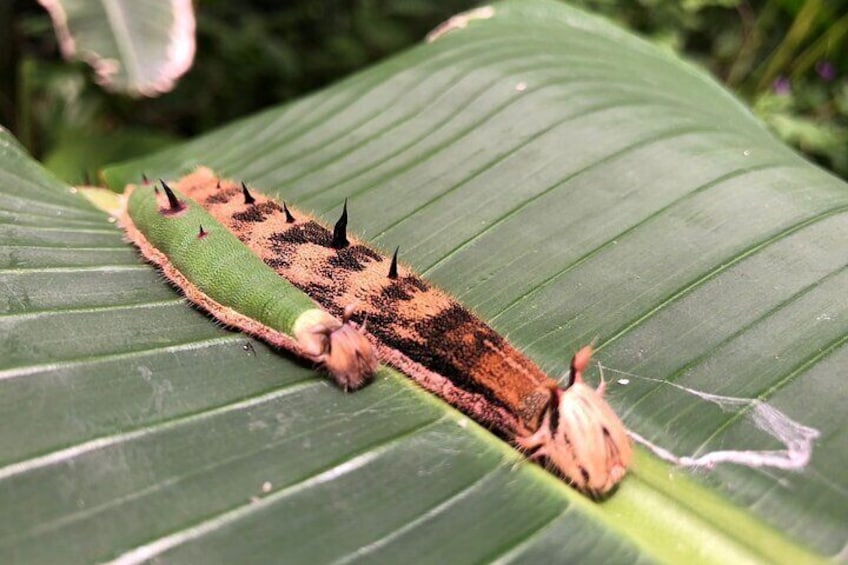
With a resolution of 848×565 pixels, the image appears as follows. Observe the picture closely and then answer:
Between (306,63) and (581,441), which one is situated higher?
(581,441)

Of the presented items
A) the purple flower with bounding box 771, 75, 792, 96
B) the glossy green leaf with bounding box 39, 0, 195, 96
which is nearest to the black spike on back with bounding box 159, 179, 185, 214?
the glossy green leaf with bounding box 39, 0, 195, 96

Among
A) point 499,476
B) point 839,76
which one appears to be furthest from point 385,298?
point 839,76

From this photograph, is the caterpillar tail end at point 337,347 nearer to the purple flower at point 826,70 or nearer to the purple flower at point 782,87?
the purple flower at point 782,87

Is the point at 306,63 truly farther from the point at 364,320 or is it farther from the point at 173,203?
the point at 364,320

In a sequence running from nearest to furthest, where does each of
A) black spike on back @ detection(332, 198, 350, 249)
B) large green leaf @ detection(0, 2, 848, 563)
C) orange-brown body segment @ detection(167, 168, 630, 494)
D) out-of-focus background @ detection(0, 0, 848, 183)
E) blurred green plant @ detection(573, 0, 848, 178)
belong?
large green leaf @ detection(0, 2, 848, 563) < orange-brown body segment @ detection(167, 168, 630, 494) < black spike on back @ detection(332, 198, 350, 249) < out-of-focus background @ detection(0, 0, 848, 183) < blurred green plant @ detection(573, 0, 848, 178)

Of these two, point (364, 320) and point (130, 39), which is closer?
point (364, 320)

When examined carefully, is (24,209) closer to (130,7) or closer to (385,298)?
(385,298)

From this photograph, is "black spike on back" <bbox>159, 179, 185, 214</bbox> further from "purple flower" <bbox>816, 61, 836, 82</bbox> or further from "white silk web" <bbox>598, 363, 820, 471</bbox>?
"purple flower" <bbox>816, 61, 836, 82</bbox>

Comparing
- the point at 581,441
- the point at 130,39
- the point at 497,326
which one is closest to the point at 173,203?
the point at 497,326
